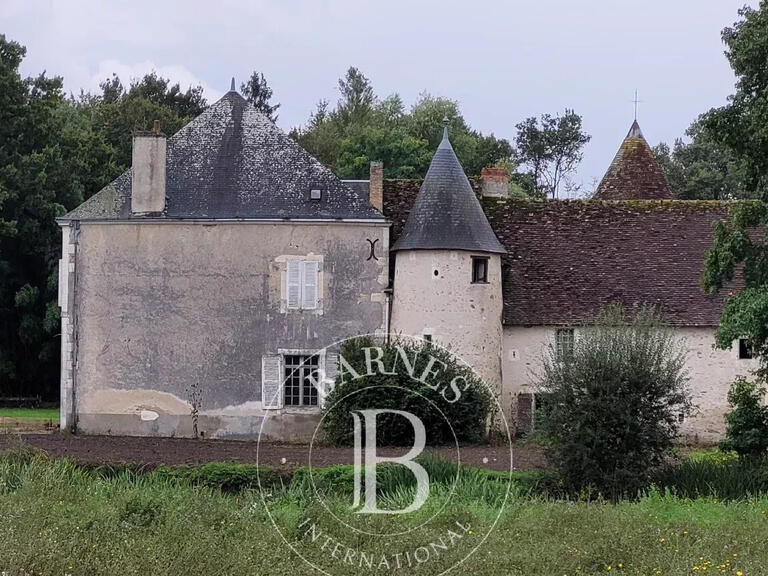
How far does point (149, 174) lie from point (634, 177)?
533 inches

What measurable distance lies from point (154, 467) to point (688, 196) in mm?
37511

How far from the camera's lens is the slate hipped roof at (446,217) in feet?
91.8

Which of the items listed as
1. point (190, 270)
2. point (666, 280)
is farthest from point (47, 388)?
point (666, 280)

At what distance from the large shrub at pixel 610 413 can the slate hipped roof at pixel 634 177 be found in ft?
49.6

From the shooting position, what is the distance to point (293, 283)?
28.9 meters

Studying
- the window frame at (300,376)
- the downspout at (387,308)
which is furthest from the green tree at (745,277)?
the window frame at (300,376)

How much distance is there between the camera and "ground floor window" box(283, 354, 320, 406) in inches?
1131

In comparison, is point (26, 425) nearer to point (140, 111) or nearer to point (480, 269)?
point (480, 269)

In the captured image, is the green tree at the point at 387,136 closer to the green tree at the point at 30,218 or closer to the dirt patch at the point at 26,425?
the green tree at the point at 30,218

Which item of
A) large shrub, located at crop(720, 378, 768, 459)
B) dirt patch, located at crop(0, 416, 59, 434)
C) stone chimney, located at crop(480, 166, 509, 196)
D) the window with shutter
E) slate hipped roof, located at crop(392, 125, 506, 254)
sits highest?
stone chimney, located at crop(480, 166, 509, 196)

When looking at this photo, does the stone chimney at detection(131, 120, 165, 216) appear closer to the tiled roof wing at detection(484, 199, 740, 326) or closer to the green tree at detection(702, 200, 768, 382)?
the tiled roof wing at detection(484, 199, 740, 326)

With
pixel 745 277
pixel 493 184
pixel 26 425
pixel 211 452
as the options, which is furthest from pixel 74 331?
pixel 745 277

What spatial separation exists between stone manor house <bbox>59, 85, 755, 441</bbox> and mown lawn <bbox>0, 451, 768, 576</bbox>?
10661 mm


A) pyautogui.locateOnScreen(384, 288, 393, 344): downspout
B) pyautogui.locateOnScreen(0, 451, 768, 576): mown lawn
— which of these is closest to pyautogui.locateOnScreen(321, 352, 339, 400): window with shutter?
pyautogui.locateOnScreen(384, 288, 393, 344): downspout
